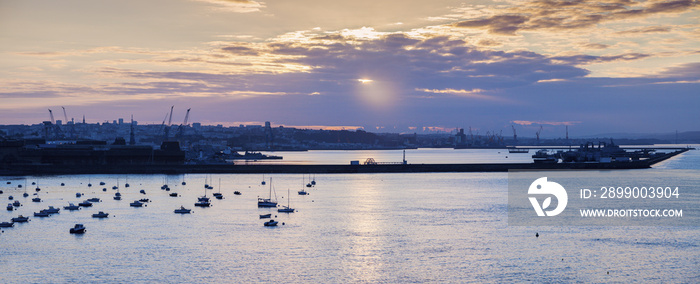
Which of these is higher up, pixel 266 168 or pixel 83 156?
pixel 83 156

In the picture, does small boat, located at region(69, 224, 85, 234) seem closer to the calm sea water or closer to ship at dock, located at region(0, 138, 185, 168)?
the calm sea water

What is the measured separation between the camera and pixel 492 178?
106 m

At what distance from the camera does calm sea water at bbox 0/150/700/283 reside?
114 feet

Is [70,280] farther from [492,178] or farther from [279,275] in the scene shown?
[492,178]

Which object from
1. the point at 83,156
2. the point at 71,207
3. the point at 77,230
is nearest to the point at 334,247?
the point at 77,230

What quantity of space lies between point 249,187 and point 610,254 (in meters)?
53.7

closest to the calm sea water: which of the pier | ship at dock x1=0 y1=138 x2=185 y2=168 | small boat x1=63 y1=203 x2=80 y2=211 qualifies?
small boat x1=63 y1=203 x2=80 y2=211

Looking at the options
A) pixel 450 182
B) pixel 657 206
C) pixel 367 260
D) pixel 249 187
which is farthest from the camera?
pixel 450 182

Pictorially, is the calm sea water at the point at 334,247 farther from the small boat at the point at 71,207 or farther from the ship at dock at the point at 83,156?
the ship at dock at the point at 83,156

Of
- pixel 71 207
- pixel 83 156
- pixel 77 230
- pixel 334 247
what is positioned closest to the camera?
pixel 334 247

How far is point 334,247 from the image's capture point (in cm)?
4141

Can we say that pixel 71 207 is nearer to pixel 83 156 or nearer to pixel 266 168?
pixel 266 168

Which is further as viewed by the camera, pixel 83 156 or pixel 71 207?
pixel 83 156

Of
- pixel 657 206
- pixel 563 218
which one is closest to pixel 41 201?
pixel 563 218
